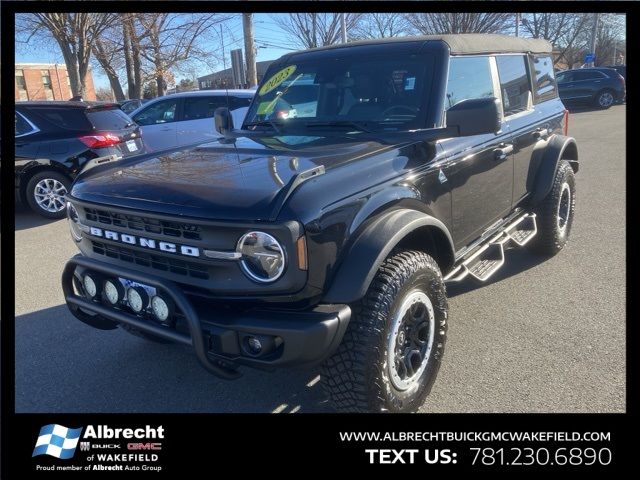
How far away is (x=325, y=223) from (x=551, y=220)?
10.4 feet

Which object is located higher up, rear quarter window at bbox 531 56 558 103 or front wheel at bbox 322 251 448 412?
rear quarter window at bbox 531 56 558 103

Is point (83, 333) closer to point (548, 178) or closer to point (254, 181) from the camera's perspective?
point (254, 181)

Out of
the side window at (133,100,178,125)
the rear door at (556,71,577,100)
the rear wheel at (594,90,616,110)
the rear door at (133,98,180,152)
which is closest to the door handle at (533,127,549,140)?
the rear door at (133,98,180,152)

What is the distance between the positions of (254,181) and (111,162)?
130cm

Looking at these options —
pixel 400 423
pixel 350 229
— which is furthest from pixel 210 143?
pixel 400 423

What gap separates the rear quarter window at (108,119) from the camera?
301 inches

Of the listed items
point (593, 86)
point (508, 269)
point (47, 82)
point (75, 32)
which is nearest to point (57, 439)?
point (508, 269)

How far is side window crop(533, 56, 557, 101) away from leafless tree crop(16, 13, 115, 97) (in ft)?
29.3

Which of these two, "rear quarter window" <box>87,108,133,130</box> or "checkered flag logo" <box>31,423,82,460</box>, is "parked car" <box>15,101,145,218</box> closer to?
"rear quarter window" <box>87,108,133,130</box>

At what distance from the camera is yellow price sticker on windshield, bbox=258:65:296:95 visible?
155 inches

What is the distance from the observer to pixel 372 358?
2.42 meters

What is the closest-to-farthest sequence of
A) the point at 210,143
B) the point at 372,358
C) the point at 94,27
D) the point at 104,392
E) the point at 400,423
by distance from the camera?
the point at 372,358 → the point at 400,423 → the point at 104,392 → the point at 210,143 → the point at 94,27

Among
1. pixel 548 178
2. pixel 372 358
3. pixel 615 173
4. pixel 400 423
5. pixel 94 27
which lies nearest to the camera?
pixel 372 358

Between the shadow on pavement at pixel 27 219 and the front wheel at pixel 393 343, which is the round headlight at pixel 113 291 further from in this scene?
Answer: the shadow on pavement at pixel 27 219
